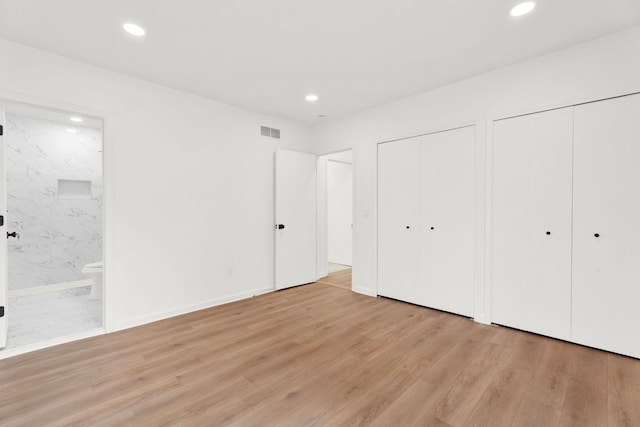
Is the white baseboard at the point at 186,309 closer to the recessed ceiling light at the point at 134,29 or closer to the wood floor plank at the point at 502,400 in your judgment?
the recessed ceiling light at the point at 134,29

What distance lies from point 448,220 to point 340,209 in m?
3.36

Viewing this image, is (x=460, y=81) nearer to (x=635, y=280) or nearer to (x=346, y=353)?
(x=635, y=280)

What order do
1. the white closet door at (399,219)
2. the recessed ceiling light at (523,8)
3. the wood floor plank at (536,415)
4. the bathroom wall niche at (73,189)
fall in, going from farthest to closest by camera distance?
the bathroom wall niche at (73,189), the white closet door at (399,219), the recessed ceiling light at (523,8), the wood floor plank at (536,415)

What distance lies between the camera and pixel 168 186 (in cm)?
336

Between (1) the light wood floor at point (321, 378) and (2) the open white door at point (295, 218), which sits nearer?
(1) the light wood floor at point (321, 378)

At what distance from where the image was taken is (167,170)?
335 centimetres

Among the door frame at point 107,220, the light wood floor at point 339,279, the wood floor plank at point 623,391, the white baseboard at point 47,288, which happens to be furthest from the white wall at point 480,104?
the white baseboard at point 47,288

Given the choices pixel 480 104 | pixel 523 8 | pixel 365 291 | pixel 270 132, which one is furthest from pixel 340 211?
pixel 523 8

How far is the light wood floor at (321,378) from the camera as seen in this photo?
172 cm

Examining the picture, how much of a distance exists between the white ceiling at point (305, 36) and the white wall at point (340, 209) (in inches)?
128

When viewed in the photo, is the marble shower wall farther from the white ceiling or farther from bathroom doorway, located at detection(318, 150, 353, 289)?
bathroom doorway, located at detection(318, 150, 353, 289)

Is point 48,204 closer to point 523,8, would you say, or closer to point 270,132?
point 270,132

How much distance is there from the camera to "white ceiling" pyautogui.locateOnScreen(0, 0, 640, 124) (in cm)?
A: 208

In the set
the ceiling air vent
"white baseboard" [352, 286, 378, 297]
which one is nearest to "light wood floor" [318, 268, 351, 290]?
"white baseboard" [352, 286, 378, 297]
